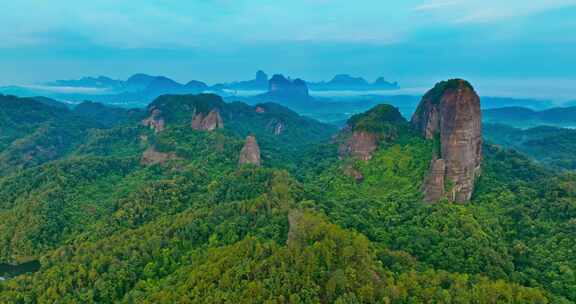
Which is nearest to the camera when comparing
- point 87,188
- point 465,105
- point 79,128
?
point 465,105

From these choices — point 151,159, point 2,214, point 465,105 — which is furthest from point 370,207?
point 2,214

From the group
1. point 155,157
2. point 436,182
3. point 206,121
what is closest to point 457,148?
point 436,182

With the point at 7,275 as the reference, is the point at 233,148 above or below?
above

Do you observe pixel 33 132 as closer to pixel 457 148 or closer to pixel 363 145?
pixel 363 145

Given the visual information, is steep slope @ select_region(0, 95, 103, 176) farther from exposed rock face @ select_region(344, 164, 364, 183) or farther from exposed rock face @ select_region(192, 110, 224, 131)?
exposed rock face @ select_region(344, 164, 364, 183)

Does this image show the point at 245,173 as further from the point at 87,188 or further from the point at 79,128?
the point at 79,128

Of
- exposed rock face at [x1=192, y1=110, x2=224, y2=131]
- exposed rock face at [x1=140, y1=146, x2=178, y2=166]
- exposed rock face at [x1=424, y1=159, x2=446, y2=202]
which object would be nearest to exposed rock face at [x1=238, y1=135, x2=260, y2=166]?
exposed rock face at [x1=140, y1=146, x2=178, y2=166]

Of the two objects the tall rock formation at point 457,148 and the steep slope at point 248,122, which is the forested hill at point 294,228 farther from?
the steep slope at point 248,122
